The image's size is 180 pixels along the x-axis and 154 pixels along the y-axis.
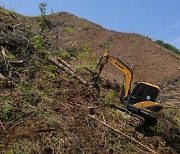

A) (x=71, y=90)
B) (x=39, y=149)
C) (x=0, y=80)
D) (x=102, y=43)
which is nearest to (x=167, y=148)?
(x=71, y=90)

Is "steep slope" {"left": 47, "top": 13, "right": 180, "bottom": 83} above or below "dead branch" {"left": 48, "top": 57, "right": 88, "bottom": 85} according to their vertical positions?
above

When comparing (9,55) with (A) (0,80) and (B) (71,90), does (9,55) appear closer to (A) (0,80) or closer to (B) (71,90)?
(A) (0,80)

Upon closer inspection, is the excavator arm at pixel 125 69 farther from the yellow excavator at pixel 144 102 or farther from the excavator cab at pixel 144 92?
the excavator cab at pixel 144 92

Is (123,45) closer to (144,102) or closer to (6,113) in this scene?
(144,102)

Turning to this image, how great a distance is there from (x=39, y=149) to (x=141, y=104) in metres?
4.25

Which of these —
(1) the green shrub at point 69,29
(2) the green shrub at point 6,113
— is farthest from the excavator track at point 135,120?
(1) the green shrub at point 69,29

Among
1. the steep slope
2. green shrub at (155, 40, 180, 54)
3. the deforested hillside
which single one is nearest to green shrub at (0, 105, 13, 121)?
the deforested hillside

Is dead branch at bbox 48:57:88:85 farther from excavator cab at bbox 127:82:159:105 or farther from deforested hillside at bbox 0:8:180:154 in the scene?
excavator cab at bbox 127:82:159:105

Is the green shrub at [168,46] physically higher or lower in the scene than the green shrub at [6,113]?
higher

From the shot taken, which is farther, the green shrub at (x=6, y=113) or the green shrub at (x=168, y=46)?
the green shrub at (x=168, y=46)

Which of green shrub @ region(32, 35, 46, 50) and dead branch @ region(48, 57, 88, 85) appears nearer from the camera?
dead branch @ region(48, 57, 88, 85)

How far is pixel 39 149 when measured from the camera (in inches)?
300

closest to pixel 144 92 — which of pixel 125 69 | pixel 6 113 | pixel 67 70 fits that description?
pixel 125 69

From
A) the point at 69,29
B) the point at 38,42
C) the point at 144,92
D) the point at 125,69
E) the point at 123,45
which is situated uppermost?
the point at 69,29
